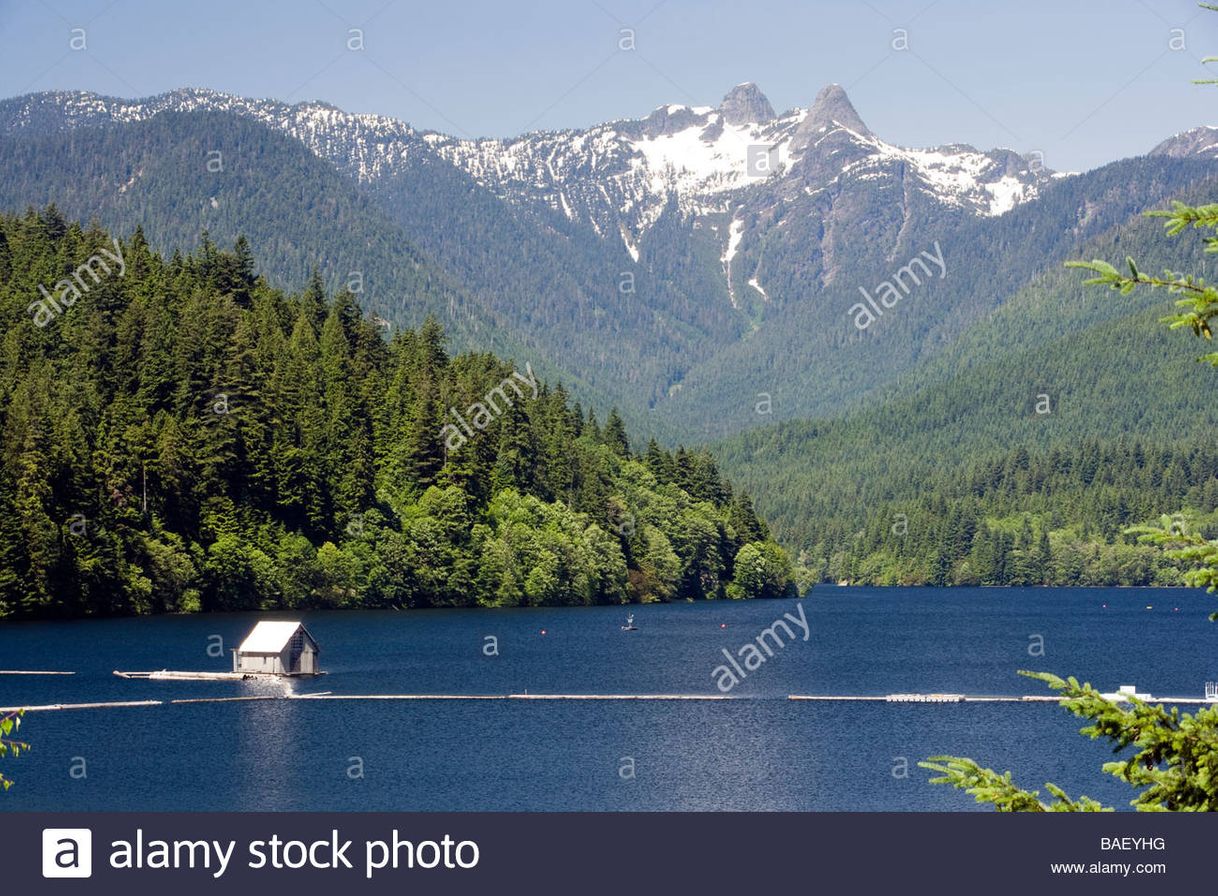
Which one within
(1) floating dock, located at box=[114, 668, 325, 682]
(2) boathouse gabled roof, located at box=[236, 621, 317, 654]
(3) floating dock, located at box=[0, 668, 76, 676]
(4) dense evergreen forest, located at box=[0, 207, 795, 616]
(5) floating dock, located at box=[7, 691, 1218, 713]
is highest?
(4) dense evergreen forest, located at box=[0, 207, 795, 616]

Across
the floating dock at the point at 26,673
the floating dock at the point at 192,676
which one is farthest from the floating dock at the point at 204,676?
the floating dock at the point at 26,673

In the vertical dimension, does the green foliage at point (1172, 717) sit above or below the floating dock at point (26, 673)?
above

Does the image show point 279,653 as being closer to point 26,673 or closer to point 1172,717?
point 26,673

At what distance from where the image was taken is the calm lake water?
221ft

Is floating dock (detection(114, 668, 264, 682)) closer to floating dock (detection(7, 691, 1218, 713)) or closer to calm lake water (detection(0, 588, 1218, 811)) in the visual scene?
floating dock (detection(7, 691, 1218, 713))

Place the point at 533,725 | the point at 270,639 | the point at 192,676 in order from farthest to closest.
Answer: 1. the point at 270,639
2. the point at 192,676
3. the point at 533,725

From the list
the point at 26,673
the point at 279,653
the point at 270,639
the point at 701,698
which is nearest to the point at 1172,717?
the point at 701,698

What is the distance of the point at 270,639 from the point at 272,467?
57824 mm

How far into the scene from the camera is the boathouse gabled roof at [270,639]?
103 metres

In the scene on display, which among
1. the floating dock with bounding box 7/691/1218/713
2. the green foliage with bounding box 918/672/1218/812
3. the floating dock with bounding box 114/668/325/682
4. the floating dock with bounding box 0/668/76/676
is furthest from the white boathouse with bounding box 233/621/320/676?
the green foliage with bounding box 918/672/1218/812

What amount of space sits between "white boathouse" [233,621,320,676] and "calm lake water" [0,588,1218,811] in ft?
7.02

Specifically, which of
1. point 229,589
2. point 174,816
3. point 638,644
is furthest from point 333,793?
point 229,589

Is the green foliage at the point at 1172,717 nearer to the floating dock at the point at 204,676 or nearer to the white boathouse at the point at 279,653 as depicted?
the floating dock at the point at 204,676

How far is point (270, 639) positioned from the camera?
104188mm
